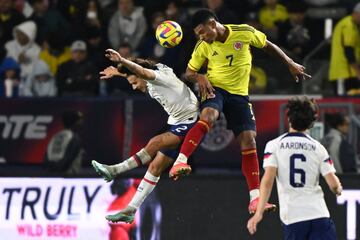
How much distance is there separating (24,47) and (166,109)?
692 cm

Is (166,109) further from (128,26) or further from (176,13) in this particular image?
(128,26)

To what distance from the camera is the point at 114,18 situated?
20781 mm

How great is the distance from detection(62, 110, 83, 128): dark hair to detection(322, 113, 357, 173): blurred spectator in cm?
395

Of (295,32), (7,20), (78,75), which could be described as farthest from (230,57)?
(7,20)

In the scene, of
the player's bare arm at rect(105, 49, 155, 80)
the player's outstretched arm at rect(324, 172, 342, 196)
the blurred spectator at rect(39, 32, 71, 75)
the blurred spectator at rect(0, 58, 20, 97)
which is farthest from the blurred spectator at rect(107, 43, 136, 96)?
the player's outstretched arm at rect(324, 172, 342, 196)

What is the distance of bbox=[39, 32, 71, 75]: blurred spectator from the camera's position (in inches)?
818

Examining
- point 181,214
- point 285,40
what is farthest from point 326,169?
point 285,40

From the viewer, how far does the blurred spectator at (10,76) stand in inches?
802

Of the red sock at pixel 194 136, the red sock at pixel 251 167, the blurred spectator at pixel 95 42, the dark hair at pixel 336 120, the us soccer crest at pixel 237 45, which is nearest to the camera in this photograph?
the red sock at pixel 194 136

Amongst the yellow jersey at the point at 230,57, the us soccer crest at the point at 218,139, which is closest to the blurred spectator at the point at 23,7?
the us soccer crest at the point at 218,139

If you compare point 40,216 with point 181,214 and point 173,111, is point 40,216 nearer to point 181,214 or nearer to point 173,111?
point 181,214

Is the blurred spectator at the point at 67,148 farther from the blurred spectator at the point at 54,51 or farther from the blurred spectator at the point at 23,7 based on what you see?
the blurred spectator at the point at 23,7

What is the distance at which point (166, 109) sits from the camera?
46.9ft

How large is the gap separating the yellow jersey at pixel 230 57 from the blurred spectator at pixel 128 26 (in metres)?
6.35
